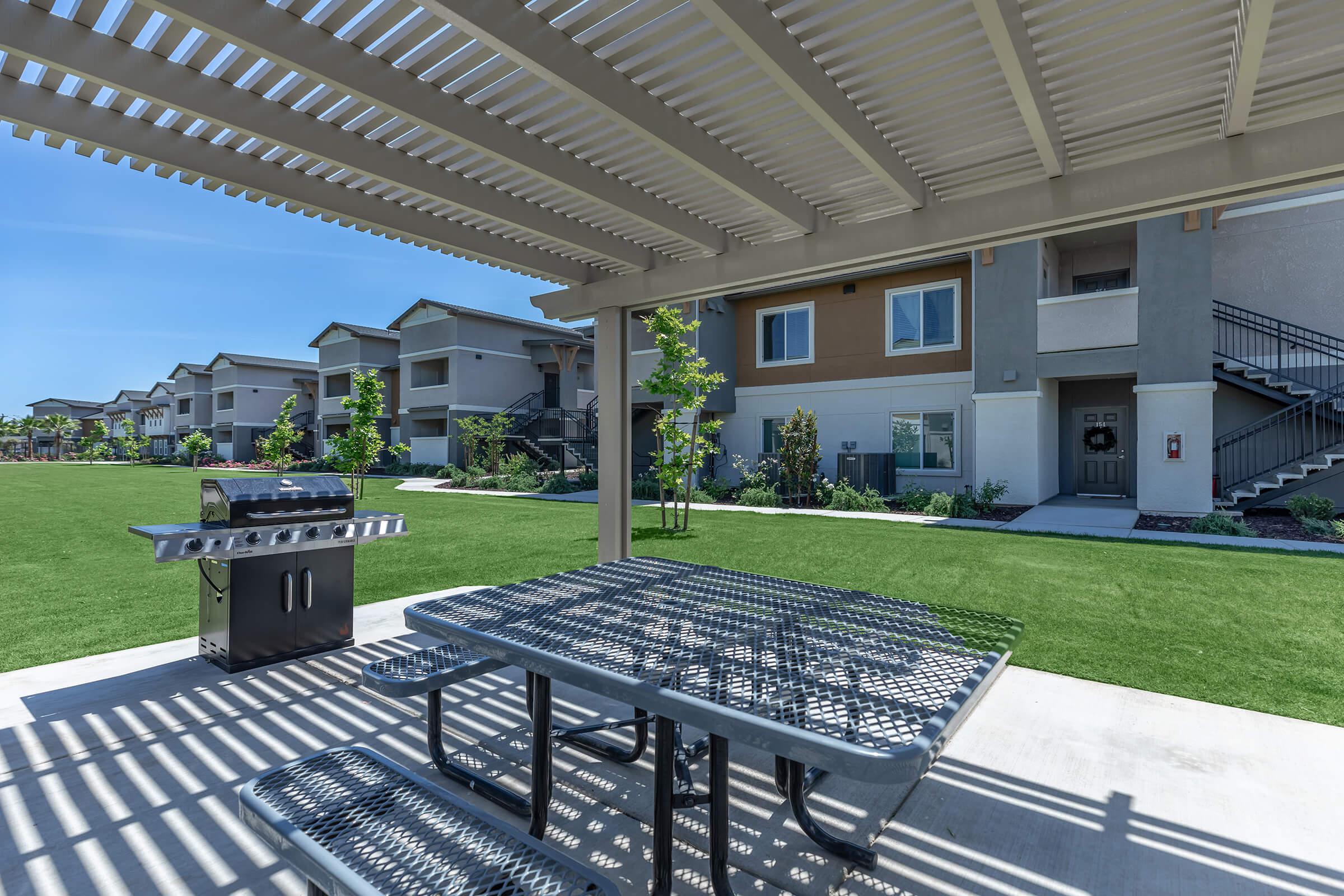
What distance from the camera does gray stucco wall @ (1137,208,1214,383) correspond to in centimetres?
1155

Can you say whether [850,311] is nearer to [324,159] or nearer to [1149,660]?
[1149,660]

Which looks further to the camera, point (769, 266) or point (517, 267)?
point (517, 267)

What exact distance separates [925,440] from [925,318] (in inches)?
115

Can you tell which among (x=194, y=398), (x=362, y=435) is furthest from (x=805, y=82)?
(x=194, y=398)

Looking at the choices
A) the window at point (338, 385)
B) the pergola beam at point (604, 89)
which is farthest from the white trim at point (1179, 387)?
the window at point (338, 385)

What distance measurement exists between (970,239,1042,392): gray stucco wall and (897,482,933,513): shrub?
2.51 metres

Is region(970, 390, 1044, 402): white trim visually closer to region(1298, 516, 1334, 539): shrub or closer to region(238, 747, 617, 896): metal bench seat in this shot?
region(1298, 516, 1334, 539): shrub

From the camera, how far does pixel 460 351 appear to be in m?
27.8

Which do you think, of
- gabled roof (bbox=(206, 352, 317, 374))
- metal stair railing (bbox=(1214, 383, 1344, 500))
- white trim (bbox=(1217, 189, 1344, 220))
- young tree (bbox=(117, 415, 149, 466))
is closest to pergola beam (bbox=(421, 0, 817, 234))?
metal stair railing (bbox=(1214, 383, 1344, 500))

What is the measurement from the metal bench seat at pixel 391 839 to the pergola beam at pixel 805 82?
8.70 ft

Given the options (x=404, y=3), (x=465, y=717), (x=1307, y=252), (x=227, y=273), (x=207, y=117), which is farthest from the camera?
(x=227, y=273)

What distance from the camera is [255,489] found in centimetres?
440

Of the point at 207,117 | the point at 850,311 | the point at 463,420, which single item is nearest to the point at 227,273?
the point at 463,420

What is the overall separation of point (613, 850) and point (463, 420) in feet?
78.1
